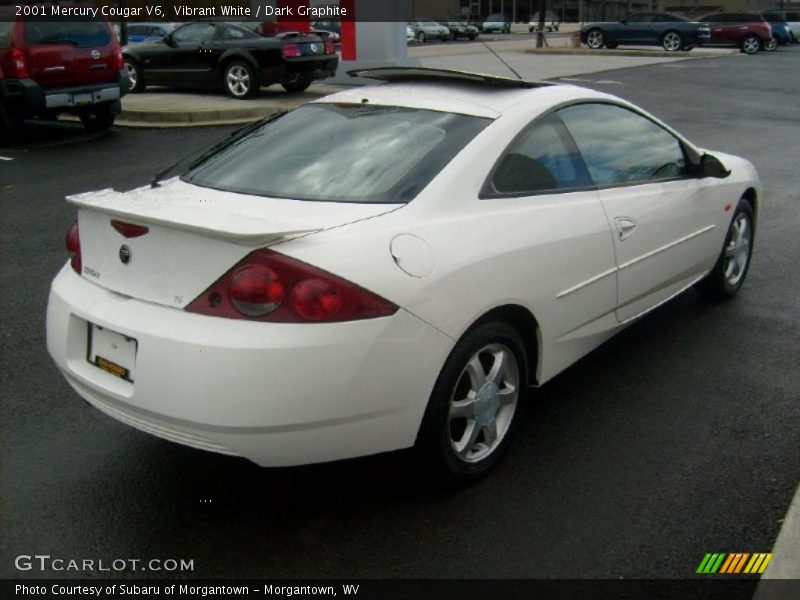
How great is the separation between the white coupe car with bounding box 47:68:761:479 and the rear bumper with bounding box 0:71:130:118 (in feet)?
27.1

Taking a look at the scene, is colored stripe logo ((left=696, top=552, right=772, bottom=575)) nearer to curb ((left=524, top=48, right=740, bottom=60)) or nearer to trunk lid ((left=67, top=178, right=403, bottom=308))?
trunk lid ((left=67, top=178, right=403, bottom=308))

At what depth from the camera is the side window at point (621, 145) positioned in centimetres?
413

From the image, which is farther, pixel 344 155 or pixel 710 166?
pixel 710 166

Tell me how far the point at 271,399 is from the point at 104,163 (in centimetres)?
866

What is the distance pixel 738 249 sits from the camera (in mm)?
5625

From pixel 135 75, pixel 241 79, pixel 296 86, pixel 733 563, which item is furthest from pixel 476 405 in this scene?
pixel 135 75

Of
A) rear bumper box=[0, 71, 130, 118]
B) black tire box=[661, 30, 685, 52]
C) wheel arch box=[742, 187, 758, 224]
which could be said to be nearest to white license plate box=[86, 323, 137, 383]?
wheel arch box=[742, 187, 758, 224]

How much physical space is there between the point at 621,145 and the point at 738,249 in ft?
5.51

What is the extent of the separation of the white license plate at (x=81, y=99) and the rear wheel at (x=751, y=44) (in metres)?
30.5

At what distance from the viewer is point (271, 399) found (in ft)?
9.05

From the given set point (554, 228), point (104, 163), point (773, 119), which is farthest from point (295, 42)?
point (554, 228)

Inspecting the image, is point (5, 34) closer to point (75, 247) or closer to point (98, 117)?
point (98, 117)

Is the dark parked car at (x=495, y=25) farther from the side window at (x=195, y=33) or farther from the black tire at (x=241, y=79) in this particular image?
the black tire at (x=241, y=79)

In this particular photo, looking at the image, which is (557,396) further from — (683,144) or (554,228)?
(683,144)
